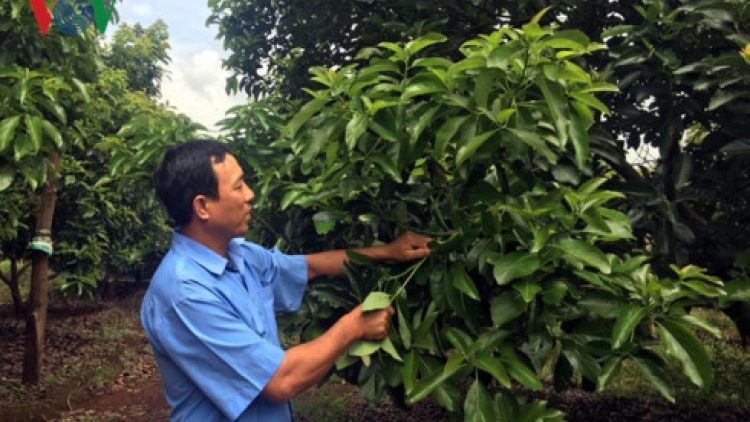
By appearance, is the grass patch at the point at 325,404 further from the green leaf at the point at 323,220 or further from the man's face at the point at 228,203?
the man's face at the point at 228,203

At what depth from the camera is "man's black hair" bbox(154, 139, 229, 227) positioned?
6.63 ft

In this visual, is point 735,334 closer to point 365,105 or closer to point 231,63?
point 231,63

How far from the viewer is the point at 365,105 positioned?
177cm

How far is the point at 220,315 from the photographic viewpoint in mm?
1798

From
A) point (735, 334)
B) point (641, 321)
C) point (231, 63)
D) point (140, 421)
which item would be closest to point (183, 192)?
point (641, 321)

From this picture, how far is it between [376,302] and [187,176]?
0.76m

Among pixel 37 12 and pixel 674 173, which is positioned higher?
pixel 37 12

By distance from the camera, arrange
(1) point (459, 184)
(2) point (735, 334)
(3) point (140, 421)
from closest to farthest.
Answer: (1) point (459, 184)
(3) point (140, 421)
(2) point (735, 334)

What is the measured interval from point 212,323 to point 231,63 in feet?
10.3

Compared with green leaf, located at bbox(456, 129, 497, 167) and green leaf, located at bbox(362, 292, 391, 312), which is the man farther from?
green leaf, located at bbox(456, 129, 497, 167)

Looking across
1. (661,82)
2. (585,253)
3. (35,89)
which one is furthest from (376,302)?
(35,89)

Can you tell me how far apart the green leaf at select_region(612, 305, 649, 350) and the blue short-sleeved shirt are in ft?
3.03

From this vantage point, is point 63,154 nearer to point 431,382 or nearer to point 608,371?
point 431,382

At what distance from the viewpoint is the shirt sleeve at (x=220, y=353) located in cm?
177
